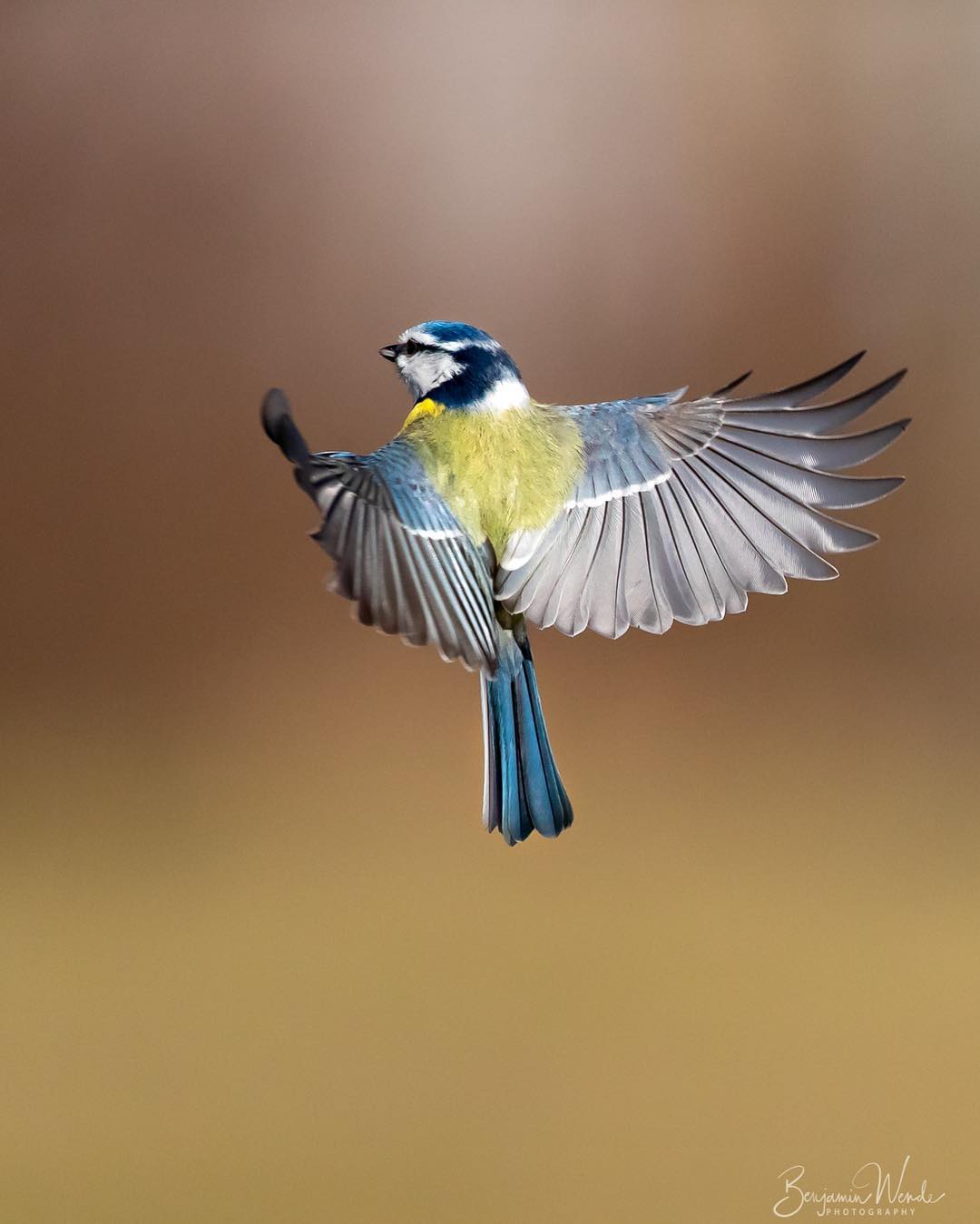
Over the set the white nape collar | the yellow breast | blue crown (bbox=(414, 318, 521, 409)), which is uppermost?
blue crown (bbox=(414, 318, 521, 409))

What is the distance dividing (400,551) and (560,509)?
137 mm

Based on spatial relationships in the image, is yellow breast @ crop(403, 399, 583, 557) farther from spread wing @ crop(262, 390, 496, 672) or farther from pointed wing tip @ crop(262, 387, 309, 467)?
pointed wing tip @ crop(262, 387, 309, 467)

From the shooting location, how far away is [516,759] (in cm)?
54

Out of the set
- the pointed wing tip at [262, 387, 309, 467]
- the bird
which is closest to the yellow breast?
the bird

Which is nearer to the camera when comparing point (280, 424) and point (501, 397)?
point (280, 424)

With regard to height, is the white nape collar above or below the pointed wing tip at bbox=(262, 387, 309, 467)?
above

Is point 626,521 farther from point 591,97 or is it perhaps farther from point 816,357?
point 591,97

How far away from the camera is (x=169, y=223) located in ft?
4.24

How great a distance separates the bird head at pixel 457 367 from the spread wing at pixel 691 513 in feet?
0.23

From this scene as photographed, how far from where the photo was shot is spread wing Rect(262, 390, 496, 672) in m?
0.42

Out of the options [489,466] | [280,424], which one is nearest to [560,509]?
[489,466]

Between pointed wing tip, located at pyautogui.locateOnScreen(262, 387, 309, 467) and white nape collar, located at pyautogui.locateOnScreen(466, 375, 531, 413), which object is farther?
white nape collar, located at pyautogui.locateOnScreen(466, 375, 531, 413)

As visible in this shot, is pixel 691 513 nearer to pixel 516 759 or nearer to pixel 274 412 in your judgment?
pixel 516 759

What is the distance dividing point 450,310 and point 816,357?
1.46ft
